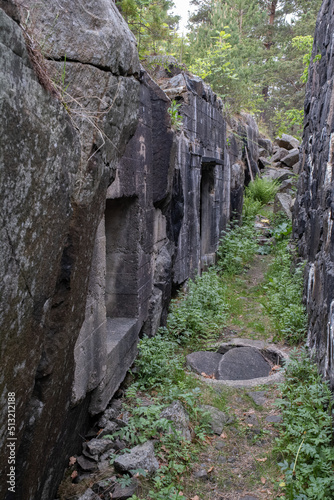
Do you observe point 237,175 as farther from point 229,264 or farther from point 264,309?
point 264,309

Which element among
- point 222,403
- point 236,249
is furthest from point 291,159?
point 222,403

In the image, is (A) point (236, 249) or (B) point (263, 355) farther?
(A) point (236, 249)

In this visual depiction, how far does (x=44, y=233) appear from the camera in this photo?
5.50 ft

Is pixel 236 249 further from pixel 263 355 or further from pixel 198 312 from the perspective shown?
pixel 263 355

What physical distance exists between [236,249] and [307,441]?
6837 millimetres

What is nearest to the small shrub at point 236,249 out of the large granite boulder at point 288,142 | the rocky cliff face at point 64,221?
the rocky cliff face at point 64,221

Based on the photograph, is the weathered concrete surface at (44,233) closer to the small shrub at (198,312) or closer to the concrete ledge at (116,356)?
the concrete ledge at (116,356)

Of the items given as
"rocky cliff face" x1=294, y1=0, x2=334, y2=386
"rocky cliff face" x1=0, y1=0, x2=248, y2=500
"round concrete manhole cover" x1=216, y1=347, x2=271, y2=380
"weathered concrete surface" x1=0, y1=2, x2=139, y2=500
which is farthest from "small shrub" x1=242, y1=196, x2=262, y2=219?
"weathered concrete surface" x1=0, y1=2, x2=139, y2=500

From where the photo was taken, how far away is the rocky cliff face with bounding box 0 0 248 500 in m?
1.46

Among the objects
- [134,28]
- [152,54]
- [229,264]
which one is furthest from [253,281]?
[134,28]

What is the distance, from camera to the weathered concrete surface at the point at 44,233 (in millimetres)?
1415

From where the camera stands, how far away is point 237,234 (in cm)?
1062

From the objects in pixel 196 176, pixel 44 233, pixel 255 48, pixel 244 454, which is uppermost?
pixel 255 48

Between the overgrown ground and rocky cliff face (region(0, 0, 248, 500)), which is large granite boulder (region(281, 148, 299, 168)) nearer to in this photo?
the overgrown ground
